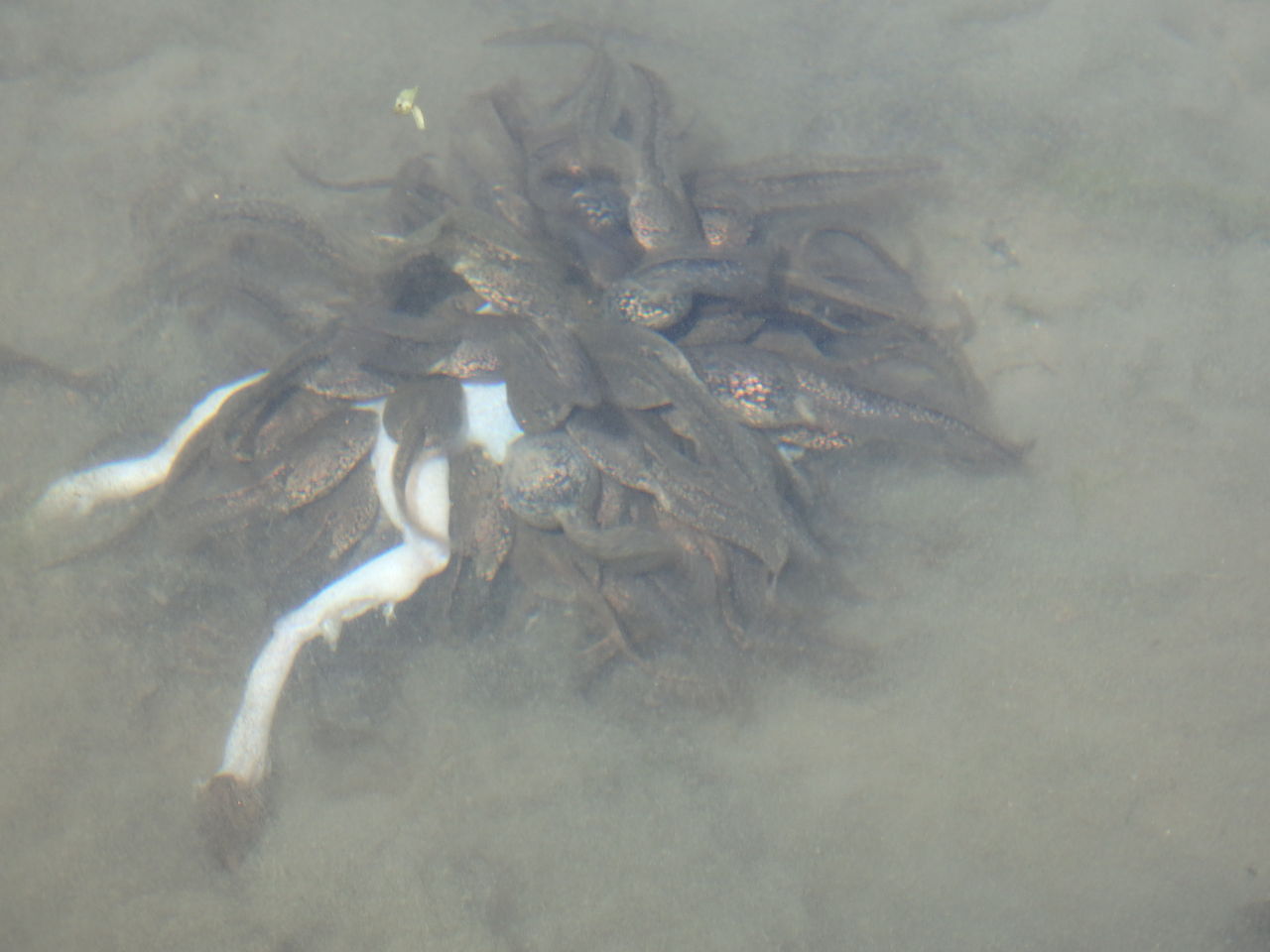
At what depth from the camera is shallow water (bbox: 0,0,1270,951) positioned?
244 cm

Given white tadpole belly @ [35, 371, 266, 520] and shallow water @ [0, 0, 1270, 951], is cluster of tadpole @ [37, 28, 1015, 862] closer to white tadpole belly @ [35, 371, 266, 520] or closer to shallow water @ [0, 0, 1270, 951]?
white tadpole belly @ [35, 371, 266, 520]

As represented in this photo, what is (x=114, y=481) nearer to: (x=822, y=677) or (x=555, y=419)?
(x=555, y=419)

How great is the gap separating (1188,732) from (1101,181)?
2572mm

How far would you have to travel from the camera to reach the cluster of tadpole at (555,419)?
105 inches

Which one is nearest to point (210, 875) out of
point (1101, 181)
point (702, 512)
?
point (702, 512)

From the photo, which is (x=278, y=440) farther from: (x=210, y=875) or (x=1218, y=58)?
(x=1218, y=58)

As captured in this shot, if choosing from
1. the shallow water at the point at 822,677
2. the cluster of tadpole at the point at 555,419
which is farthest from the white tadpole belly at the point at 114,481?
the shallow water at the point at 822,677

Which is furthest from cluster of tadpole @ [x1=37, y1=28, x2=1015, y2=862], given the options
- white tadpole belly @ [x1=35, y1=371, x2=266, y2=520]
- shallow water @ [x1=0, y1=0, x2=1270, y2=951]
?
shallow water @ [x1=0, y1=0, x2=1270, y2=951]

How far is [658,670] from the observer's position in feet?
9.04

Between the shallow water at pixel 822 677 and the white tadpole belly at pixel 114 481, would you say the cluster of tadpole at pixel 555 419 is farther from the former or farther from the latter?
the shallow water at pixel 822 677

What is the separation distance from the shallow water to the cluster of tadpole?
0.22 m

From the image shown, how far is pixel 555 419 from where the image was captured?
2.57 m

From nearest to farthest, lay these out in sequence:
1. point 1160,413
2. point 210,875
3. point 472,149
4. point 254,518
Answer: point 210,875
point 254,518
point 1160,413
point 472,149

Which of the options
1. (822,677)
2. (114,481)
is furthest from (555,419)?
(114,481)
